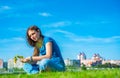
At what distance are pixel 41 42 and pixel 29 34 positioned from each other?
0.37 metres

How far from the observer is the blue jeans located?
805 cm

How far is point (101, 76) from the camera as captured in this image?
629 cm

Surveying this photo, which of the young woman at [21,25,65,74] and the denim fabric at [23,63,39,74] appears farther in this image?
the denim fabric at [23,63,39,74]

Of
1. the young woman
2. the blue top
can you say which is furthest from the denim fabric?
the blue top

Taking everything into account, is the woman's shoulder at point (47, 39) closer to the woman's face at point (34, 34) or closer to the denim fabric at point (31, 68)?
the woman's face at point (34, 34)

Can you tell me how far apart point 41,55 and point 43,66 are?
630 millimetres

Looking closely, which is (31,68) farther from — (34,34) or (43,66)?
(34,34)

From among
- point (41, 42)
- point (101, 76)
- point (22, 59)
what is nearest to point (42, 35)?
point (41, 42)

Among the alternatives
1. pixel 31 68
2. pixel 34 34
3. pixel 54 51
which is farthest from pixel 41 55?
pixel 34 34

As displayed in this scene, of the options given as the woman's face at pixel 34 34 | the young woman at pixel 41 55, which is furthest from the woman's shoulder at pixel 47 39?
the woman's face at pixel 34 34

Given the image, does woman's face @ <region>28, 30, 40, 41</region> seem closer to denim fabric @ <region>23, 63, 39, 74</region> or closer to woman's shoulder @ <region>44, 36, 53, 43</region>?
woman's shoulder @ <region>44, 36, 53, 43</region>

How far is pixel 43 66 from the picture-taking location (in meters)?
8.03

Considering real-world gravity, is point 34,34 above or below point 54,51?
above

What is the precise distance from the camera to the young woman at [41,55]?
820cm
